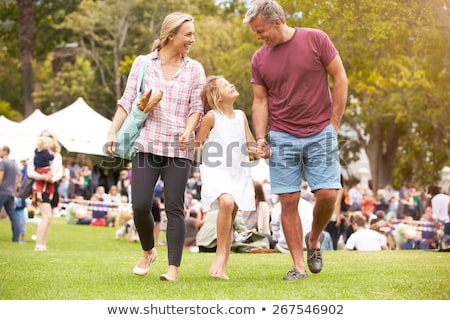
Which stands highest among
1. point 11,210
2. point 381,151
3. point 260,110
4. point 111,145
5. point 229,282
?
point 260,110

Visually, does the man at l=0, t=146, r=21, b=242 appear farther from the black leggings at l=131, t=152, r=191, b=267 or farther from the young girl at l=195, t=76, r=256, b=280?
the black leggings at l=131, t=152, r=191, b=267

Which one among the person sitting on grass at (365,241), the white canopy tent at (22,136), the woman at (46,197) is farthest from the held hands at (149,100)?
the white canopy tent at (22,136)

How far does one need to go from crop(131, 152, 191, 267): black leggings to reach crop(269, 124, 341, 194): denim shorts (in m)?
0.78

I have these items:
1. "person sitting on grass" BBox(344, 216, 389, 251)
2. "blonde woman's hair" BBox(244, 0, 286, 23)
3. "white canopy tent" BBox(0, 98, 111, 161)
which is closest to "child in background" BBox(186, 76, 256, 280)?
"blonde woman's hair" BBox(244, 0, 286, 23)

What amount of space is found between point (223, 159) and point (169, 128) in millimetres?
639

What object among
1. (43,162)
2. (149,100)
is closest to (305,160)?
(149,100)

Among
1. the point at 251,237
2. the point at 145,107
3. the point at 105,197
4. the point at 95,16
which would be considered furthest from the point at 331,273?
the point at 95,16

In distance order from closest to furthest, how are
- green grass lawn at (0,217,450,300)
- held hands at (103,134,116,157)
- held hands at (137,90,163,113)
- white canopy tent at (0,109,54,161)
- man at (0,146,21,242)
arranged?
green grass lawn at (0,217,450,300) < held hands at (137,90,163,113) < held hands at (103,134,116,157) < man at (0,146,21,242) < white canopy tent at (0,109,54,161)

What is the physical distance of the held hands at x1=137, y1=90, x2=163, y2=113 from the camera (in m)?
6.37

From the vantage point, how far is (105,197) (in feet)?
86.5

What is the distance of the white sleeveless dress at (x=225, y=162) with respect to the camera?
6934mm

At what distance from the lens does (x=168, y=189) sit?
652 centimetres

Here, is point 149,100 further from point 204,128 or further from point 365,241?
point 365,241

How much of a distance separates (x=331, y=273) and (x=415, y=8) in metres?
9.49
